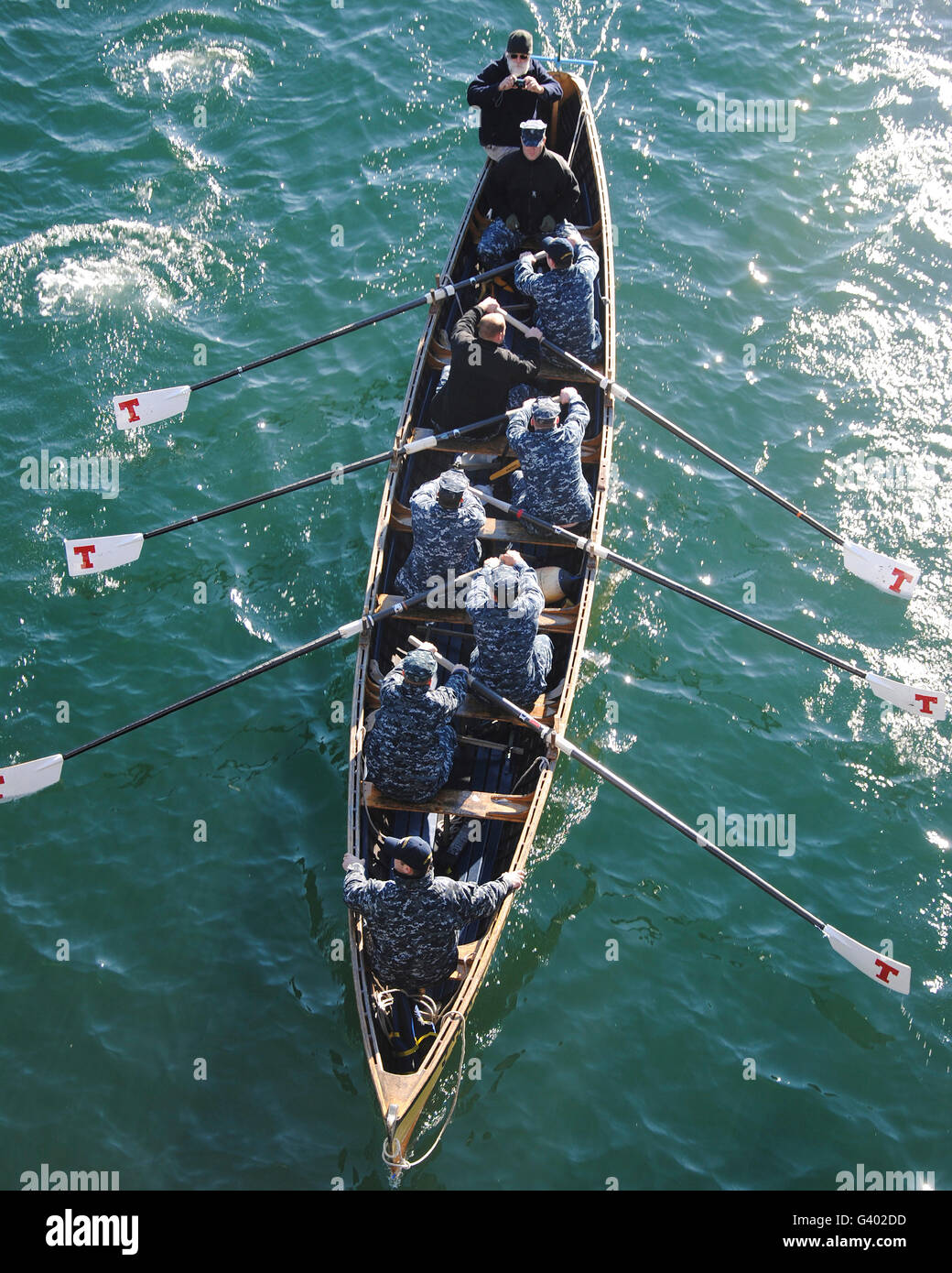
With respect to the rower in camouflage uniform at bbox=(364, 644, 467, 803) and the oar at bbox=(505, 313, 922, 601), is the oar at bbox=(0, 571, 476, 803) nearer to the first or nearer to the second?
the rower in camouflage uniform at bbox=(364, 644, 467, 803)

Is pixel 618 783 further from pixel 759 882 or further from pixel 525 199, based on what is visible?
pixel 525 199

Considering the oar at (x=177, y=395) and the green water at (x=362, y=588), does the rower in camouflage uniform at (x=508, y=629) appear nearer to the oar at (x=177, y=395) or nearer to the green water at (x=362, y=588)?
the green water at (x=362, y=588)

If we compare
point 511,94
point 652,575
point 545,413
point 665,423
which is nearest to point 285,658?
point 545,413

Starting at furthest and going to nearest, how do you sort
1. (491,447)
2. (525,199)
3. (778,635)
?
(525,199)
(491,447)
(778,635)

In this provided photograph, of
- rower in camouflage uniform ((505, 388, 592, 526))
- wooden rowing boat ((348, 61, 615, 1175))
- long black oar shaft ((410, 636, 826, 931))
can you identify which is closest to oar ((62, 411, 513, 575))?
wooden rowing boat ((348, 61, 615, 1175))
